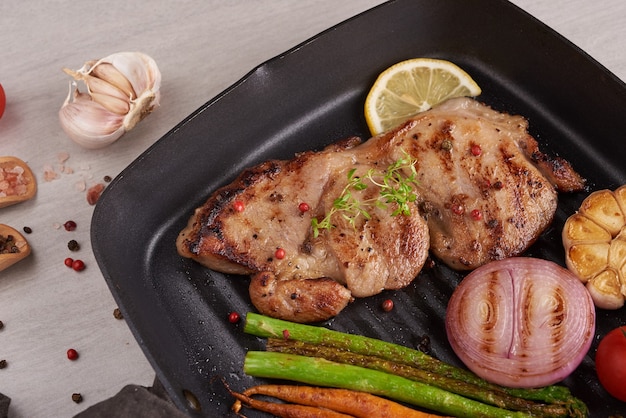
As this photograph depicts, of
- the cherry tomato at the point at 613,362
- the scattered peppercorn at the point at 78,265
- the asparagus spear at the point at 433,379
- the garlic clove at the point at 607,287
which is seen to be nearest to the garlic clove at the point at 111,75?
the scattered peppercorn at the point at 78,265

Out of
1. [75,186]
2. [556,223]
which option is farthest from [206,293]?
[556,223]

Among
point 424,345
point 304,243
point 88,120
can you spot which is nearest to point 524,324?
point 424,345

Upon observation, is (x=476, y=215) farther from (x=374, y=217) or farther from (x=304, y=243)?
(x=304, y=243)

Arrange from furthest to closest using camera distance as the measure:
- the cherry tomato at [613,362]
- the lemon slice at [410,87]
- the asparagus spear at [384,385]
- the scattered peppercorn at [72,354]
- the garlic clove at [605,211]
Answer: the lemon slice at [410,87], the scattered peppercorn at [72,354], the garlic clove at [605,211], the asparagus spear at [384,385], the cherry tomato at [613,362]

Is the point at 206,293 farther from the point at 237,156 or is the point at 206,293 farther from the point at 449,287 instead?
the point at 449,287

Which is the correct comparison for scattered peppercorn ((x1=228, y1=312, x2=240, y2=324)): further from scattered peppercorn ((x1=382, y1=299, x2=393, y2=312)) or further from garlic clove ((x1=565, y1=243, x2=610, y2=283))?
garlic clove ((x1=565, y1=243, x2=610, y2=283))

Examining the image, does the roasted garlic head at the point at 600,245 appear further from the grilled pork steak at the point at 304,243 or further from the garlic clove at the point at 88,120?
Answer: the garlic clove at the point at 88,120

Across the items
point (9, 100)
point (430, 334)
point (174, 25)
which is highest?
point (174, 25)
